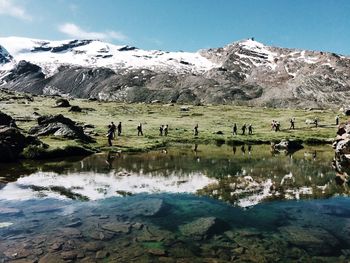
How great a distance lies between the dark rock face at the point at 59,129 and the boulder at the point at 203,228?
37.2m

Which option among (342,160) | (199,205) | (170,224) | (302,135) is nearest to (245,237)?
(170,224)

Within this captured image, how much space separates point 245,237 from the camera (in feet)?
61.9

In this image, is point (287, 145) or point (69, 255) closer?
point (69, 255)

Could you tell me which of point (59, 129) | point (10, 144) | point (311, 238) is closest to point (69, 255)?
point (311, 238)

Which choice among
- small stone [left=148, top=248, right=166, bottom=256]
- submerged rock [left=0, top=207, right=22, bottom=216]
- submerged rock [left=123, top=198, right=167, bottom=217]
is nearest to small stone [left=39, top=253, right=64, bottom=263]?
small stone [left=148, top=248, right=166, bottom=256]

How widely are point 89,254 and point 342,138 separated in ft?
123

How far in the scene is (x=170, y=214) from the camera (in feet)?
74.0

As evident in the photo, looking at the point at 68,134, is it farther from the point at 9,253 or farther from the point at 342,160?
the point at 9,253

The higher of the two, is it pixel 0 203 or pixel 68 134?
pixel 68 134

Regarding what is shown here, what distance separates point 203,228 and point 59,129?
1672 inches

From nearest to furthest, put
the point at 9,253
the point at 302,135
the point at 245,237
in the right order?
the point at 9,253, the point at 245,237, the point at 302,135

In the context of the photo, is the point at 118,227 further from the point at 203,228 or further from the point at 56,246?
the point at 203,228

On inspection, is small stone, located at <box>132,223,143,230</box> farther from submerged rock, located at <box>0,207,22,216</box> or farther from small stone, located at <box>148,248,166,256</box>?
submerged rock, located at <box>0,207,22,216</box>

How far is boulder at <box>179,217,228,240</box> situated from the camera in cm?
1898
